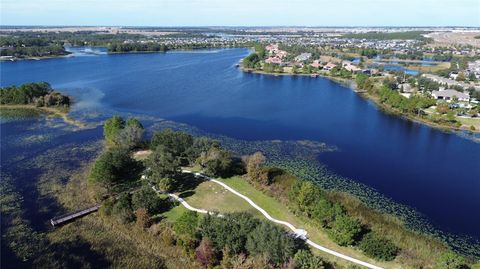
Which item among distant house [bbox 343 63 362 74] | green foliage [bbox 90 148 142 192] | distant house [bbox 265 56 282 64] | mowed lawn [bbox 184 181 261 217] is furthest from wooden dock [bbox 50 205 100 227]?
distant house [bbox 265 56 282 64]

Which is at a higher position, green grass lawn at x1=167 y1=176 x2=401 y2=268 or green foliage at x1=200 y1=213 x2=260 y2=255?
green foliage at x1=200 y1=213 x2=260 y2=255

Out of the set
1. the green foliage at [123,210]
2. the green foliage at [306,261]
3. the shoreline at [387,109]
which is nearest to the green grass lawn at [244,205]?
the green foliage at [306,261]

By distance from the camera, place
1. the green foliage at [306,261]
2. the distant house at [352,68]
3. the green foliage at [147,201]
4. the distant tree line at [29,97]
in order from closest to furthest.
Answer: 1. the green foliage at [306,261]
2. the green foliage at [147,201]
3. the distant tree line at [29,97]
4. the distant house at [352,68]

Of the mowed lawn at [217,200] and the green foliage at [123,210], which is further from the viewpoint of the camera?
the mowed lawn at [217,200]

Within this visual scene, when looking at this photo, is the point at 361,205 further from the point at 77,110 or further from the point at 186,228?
the point at 77,110

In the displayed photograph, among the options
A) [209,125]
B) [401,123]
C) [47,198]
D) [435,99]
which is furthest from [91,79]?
[435,99]

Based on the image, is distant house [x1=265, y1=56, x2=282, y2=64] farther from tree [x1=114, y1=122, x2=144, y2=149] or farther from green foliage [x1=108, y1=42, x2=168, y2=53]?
tree [x1=114, y1=122, x2=144, y2=149]

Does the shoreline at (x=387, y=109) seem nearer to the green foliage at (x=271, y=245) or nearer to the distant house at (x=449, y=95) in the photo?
the distant house at (x=449, y=95)
